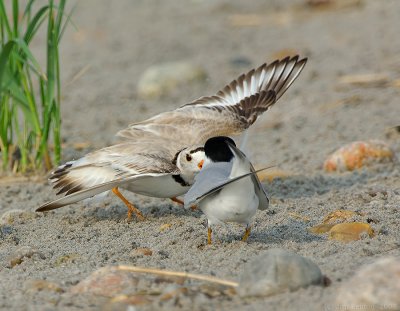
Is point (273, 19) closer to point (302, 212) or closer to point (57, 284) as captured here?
point (302, 212)

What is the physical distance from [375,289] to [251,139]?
12.9 ft

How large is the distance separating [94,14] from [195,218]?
283 inches

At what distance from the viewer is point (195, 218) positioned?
4.62 m

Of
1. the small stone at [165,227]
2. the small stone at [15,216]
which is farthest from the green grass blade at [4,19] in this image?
the small stone at [165,227]

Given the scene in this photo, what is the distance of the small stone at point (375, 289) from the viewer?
2730 millimetres

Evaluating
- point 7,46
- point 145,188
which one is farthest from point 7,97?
point 145,188

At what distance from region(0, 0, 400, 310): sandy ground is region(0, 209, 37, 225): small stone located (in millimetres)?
11

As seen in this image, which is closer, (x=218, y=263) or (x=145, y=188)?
(x=218, y=263)

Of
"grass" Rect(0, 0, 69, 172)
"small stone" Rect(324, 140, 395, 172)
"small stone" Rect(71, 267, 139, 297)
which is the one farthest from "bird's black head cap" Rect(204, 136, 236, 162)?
"small stone" Rect(324, 140, 395, 172)

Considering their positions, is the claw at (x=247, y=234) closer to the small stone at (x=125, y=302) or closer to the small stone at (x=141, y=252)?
the small stone at (x=141, y=252)

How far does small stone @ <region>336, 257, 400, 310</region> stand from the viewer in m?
2.73

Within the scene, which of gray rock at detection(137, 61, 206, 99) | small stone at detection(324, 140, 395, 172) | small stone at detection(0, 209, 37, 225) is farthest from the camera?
gray rock at detection(137, 61, 206, 99)

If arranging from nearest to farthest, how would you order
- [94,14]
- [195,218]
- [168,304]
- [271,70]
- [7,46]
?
[168,304] < [7,46] < [195,218] < [271,70] < [94,14]

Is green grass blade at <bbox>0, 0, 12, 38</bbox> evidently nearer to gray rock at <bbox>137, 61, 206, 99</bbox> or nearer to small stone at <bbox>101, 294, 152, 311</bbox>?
small stone at <bbox>101, 294, 152, 311</bbox>
